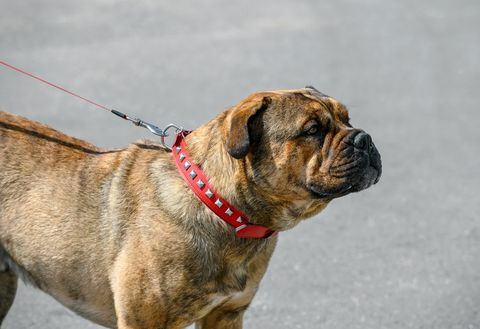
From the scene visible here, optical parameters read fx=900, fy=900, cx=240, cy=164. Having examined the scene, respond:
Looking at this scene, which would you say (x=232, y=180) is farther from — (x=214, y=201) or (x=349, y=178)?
(x=349, y=178)

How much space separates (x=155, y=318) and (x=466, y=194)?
13.2 ft

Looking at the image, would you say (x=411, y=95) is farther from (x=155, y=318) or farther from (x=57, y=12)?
(x=155, y=318)

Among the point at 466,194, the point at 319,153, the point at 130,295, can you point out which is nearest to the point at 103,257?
the point at 130,295

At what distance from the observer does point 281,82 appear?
9.89m

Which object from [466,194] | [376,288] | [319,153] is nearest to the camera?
[319,153]

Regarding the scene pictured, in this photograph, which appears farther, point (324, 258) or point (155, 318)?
point (324, 258)

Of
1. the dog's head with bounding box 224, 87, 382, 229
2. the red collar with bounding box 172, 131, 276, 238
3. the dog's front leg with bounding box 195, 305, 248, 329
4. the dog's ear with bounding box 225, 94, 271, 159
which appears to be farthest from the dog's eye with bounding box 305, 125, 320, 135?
the dog's front leg with bounding box 195, 305, 248, 329

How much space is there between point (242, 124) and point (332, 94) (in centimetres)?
535

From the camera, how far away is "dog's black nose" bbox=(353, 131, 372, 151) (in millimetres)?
4488

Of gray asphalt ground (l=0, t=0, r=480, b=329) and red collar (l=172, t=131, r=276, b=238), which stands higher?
red collar (l=172, t=131, r=276, b=238)

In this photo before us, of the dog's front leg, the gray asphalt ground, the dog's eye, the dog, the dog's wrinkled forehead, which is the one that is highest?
the dog's wrinkled forehead

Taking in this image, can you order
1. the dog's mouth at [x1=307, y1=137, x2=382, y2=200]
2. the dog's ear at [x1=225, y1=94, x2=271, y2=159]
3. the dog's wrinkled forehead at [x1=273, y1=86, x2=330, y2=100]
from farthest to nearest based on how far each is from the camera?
1. the dog's wrinkled forehead at [x1=273, y1=86, x2=330, y2=100]
2. the dog's mouth at [x1=307, y1=137, x2=382, y2=200]
3. the dog's ear at [x1=225, y1=94, x2=271, y2=159]

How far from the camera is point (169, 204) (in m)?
4.62

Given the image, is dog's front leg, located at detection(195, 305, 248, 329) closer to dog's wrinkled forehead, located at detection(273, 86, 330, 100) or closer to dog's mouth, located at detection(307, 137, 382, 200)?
dog's mouth, located at detection(307, 137, 382, 200)
